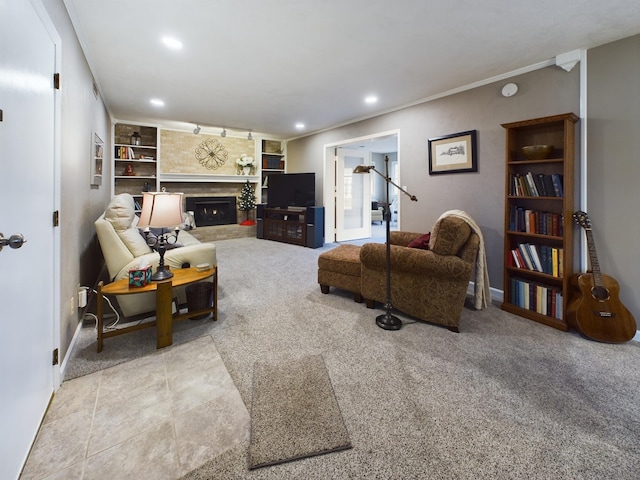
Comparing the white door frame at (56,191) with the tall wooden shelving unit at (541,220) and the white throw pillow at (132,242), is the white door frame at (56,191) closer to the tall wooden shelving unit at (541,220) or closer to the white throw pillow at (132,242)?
the white throw pillow at (132,242)

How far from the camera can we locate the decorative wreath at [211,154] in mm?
6551

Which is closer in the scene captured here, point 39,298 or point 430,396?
point 39,298

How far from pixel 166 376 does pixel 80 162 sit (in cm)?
193

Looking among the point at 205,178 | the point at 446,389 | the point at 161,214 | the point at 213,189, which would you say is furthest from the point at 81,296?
the point at 213,189

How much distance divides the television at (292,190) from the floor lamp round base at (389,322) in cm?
397

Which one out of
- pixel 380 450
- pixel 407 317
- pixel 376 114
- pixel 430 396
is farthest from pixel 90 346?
pixel 376 114

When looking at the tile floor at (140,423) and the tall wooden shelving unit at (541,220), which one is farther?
the tall wooden shelving unit at (541,220)

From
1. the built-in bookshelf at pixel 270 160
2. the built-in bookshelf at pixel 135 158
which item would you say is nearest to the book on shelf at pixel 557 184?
the built-in bookshelf at pixel 270 160

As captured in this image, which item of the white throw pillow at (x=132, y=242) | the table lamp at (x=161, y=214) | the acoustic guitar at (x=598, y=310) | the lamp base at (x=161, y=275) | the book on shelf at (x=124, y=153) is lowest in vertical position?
the acoustic guitar at (x=598, y=310)

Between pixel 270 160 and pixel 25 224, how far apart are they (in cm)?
628

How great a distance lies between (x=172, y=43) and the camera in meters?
2.63

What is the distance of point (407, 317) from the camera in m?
2.72

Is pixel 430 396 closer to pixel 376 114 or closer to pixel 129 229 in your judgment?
pixel 129 229

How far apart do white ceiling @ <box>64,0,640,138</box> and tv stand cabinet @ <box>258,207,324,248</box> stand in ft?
8.02
